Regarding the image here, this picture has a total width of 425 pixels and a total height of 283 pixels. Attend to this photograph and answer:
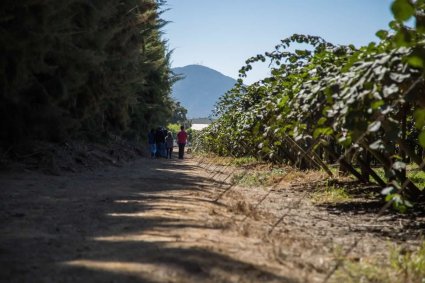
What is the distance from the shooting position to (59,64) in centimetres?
973

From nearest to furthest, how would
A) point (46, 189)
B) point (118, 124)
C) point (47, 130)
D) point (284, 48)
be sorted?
point (46, 189), point (284, 48), point (47, 130), point (118, 124)

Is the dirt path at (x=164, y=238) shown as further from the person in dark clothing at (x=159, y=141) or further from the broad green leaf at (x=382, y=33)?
the person in dark clothing at (x=159, y=141)

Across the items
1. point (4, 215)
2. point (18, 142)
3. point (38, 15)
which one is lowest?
point (4, 215)

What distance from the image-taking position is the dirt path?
233 centimetres

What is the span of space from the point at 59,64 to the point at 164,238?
25.3 feet

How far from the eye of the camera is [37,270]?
245 centimetres

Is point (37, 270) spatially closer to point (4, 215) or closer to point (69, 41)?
point (4, 215)

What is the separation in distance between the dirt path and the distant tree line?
106 inches

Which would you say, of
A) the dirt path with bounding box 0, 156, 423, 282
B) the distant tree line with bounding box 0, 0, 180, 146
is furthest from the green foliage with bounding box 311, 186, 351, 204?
the distant tree line with bounding box 0, 0, 180, 146

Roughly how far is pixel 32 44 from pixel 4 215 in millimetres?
4311

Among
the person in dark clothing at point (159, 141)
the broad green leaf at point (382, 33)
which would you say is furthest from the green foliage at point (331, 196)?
the person in dark clothing at point (159, 141)

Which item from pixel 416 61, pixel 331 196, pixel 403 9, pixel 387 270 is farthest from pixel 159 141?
pixel 403 9

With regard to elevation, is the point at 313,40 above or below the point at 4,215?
above

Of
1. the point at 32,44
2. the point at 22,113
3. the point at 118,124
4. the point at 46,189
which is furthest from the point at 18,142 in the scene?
the point at 118,124
